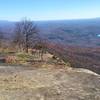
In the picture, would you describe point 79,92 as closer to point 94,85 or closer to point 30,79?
point 94,85

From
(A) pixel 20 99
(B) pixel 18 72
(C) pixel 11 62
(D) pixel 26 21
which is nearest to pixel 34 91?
(A) pixel 20 99

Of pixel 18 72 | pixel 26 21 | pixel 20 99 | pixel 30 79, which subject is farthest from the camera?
pixel 26 21

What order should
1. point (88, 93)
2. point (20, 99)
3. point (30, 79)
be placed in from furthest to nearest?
point (30, 79) → point (88, 93) → point (20, 99)

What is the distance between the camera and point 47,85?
1212 cm

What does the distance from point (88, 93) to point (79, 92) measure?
0.33 metres

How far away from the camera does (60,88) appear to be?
11695 mm

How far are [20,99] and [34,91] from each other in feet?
3.45

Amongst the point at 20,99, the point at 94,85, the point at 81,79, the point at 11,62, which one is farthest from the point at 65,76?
the point at 11,62

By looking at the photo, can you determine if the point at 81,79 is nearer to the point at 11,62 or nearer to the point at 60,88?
the point at 60,88

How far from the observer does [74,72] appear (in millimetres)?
14914

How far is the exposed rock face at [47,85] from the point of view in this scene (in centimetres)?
1071

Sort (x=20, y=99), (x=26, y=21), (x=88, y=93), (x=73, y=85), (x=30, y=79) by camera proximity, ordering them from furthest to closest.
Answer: (x=26, y=21) → (x=30, y=79) → (x=73, y=85) → (x=88, y=93) → (x=20, y=99)

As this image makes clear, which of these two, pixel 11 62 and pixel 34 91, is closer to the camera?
pixel 34 91

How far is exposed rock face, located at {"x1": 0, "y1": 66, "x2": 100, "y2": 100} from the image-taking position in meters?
10.7
